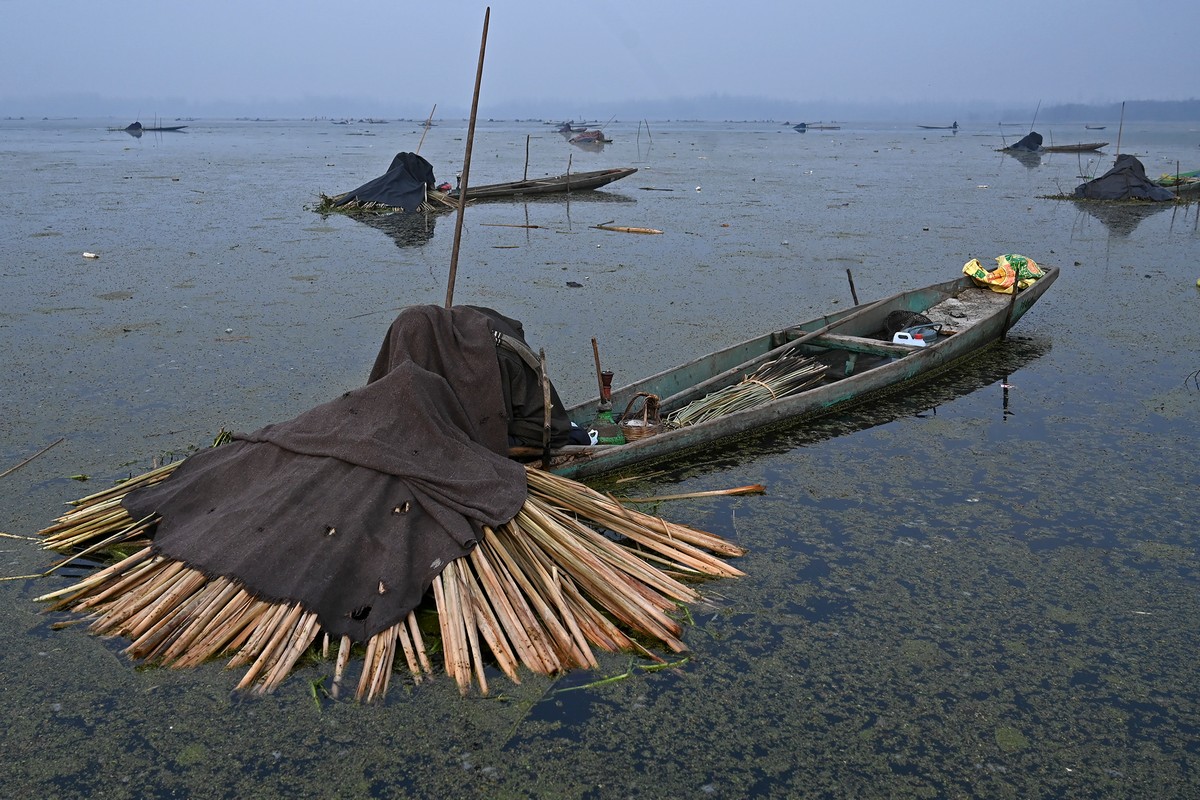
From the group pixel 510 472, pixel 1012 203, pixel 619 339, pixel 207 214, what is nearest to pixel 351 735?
pixel 510 472

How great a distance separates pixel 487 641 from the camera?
11.1ft

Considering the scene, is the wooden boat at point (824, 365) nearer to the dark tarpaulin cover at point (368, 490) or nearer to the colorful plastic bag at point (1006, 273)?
the colorful plastic bag at point (1006, 273)

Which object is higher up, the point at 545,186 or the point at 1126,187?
the point at 1126,187

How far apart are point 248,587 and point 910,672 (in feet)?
8.28

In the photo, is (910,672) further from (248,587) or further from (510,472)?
(248,587)

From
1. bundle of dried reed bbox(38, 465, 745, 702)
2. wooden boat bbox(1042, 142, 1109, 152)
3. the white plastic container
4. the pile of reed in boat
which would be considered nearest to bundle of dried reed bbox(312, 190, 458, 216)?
the white plastic container

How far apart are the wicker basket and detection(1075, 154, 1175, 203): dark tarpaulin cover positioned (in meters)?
16.7

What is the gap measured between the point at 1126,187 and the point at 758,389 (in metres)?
16.1

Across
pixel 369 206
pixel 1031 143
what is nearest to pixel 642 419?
pixel 369 206

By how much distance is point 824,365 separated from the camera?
6723 millimetres

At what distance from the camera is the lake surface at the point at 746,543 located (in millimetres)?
2982

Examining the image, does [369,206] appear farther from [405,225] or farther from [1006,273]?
[1006,273]

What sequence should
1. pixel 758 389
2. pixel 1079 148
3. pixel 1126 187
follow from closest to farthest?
pixel 758 389 → pixel 1126 187 → pixel 1079 148

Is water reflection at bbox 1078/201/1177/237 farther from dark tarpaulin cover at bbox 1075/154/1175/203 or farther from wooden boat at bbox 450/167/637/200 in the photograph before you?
wooden boat at bbox 450/167/637/200
